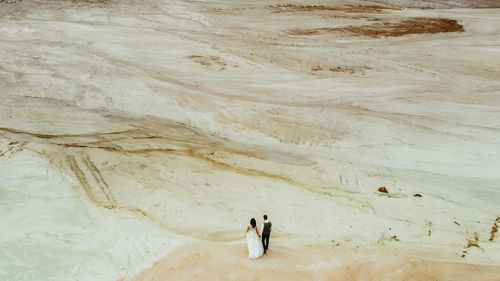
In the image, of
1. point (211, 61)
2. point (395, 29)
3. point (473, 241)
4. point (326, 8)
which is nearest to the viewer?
point (473, 241)

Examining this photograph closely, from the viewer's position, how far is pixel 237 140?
42.4ft

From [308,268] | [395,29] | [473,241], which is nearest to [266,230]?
[308,268]

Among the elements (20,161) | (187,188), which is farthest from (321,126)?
(20,161)

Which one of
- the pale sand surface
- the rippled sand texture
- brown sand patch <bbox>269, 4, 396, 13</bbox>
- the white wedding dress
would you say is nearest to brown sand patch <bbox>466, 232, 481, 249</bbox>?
the rippled sand texture

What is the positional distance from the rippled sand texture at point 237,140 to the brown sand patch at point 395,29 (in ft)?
0.58

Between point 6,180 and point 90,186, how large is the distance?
2.16 m

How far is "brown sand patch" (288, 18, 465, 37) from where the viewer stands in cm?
2308

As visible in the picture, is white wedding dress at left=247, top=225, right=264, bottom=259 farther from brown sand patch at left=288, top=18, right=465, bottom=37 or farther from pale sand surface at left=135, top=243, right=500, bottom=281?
brown sand patch at left=288, top=18, right=465, bottom=37

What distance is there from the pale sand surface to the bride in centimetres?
13

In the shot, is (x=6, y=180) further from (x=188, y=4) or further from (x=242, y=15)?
(x=188, y=4)

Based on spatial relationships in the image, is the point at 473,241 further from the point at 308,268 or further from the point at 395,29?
the point at 395,29

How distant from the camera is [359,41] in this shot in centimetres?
2192

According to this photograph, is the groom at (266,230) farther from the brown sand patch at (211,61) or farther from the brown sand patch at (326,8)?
the brown sand patch at (326,8)

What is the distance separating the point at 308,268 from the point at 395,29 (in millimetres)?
20185
